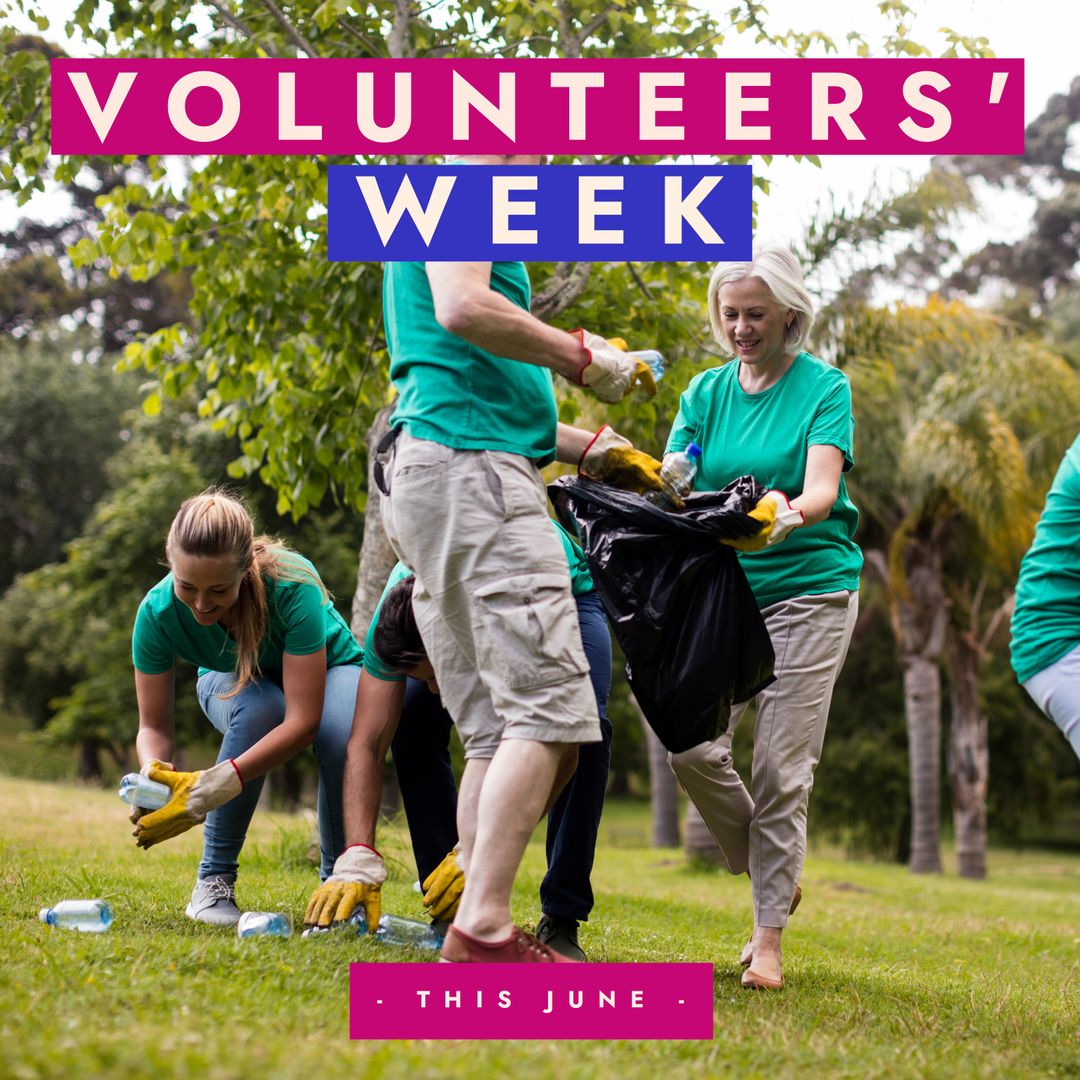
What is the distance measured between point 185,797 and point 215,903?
48cm

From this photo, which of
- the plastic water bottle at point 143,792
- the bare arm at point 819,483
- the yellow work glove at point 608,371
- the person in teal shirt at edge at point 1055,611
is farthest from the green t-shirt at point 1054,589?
the plastic water bottle at point 143,792

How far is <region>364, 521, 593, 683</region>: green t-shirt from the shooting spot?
12.2ft

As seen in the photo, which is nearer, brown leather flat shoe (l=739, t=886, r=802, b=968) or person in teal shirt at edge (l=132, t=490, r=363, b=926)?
person in teal shirt at edge (l=132, t=490, r=363, b=926)

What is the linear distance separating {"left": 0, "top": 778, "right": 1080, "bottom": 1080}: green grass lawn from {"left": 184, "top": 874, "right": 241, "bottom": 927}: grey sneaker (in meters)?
0.11

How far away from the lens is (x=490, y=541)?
301 cm

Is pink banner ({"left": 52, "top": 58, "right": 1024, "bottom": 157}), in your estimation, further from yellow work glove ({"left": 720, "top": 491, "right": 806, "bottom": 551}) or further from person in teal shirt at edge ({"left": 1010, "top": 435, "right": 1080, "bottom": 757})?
person in teal shirt at edge ({"left": 1010, "top": 435, "right": 1080, "bottom": 757})

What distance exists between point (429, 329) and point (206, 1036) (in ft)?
5.47

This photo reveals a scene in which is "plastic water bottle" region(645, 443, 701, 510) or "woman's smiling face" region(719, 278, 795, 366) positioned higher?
"woman's smiling face" region(719, 278, 795, 366)

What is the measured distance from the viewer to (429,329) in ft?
10.4

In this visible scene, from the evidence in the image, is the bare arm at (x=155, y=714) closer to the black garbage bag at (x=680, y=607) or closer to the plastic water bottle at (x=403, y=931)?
the plastic water bottle at (x=403, y=931)

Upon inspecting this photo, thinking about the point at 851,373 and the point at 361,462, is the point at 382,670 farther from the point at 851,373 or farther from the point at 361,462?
the point at 851,373

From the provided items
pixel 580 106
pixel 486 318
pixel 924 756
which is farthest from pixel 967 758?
pixel 486 318

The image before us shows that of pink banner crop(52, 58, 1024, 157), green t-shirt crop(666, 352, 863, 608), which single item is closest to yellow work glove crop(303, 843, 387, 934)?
green t-shirt crop(666, 352, 863, 608)

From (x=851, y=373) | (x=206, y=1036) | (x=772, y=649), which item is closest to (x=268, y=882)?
(x=772, y=649)
